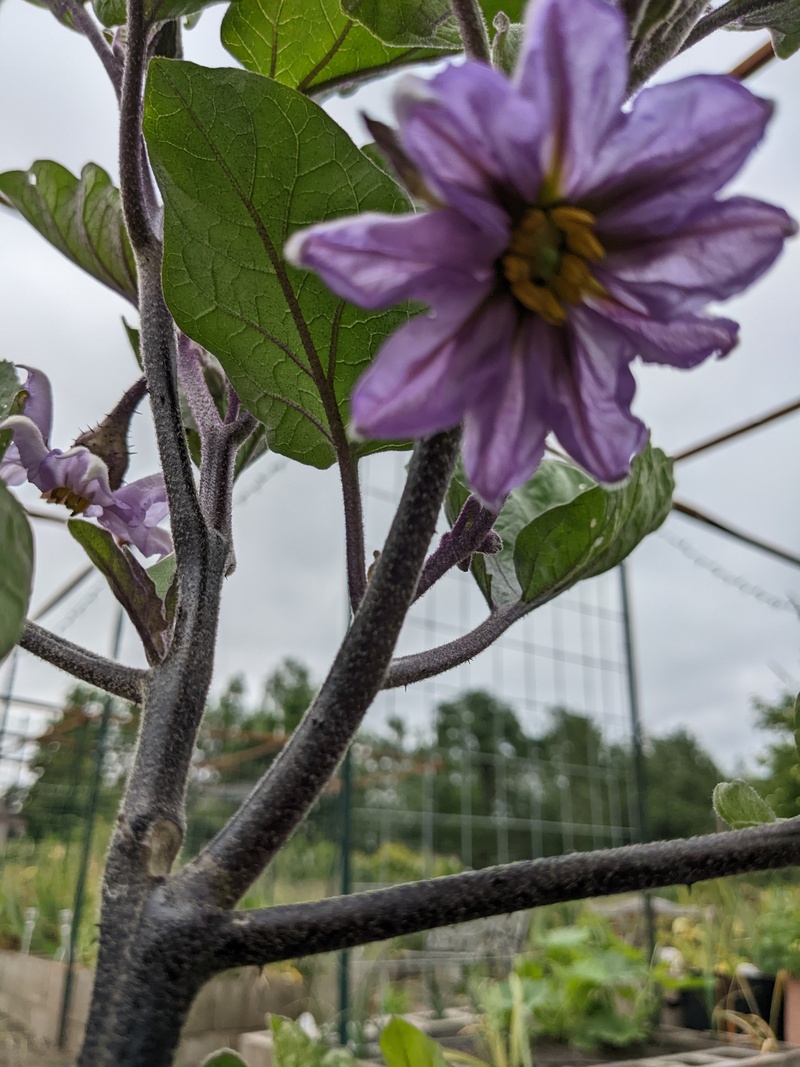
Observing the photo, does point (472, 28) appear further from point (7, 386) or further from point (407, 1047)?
point (407, 1047)

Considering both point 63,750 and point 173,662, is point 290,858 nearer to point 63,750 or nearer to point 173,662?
point 63,750

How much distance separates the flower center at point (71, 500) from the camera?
0.46m

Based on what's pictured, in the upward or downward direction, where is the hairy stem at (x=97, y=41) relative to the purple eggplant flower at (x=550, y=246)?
upward

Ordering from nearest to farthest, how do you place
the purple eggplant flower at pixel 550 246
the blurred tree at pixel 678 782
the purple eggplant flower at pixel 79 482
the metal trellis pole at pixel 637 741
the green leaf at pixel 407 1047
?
the purple eggplant flower at pixel 550 246
the purple eggplant flower at pixel 79 482
the green leaf at pixel 407 1047
the metal trellis pole at pixel 637 741
the blurred tree at pixel 678 782

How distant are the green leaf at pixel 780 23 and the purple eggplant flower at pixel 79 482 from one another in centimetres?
34

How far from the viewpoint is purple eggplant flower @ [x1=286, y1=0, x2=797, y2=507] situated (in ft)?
0.77

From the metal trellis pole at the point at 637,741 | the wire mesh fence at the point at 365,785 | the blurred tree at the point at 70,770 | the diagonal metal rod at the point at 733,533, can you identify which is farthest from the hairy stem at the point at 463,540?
the blurred tree at the point at 70,770

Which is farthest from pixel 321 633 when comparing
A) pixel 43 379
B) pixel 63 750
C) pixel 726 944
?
pixel 43 379

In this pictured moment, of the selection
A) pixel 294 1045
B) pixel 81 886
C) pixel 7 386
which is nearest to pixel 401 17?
pixel 7 386

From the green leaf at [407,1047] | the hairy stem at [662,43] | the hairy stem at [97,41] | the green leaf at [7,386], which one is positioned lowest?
the green leaf at [407,1047]

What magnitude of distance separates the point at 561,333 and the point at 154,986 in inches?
8.5

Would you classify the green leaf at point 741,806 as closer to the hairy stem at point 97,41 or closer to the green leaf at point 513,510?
the green leaf at point 513,510

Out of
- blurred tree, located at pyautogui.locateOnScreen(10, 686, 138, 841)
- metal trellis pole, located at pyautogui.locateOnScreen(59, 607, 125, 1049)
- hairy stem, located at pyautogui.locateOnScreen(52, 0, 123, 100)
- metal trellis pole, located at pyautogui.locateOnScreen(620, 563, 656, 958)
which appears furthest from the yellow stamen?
blurred tree, located at pyautogui.locateOnScreen(10, 686, 138, 841)

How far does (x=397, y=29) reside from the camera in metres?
0.41
